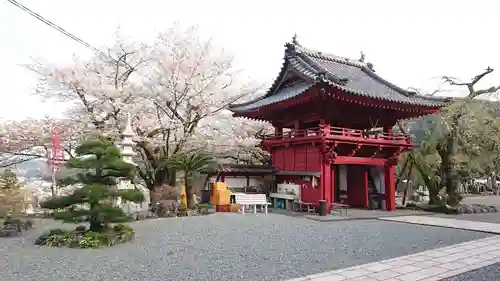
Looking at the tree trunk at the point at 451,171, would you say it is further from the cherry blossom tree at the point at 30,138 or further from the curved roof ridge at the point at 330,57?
the cherry blossom tree at the point at 30,138

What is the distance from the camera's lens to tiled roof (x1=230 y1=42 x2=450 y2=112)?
1475 centimetres

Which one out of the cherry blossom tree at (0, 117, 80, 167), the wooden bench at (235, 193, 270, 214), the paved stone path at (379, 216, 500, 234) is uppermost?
the cherry blossom tree at (0, 117, 80, 167)

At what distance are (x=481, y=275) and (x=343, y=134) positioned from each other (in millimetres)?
8813

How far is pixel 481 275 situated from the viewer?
5.63 m

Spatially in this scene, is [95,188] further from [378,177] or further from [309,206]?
[378,177]

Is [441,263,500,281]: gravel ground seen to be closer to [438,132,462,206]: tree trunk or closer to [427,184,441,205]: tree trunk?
[438,132,462,206]: tree trunk

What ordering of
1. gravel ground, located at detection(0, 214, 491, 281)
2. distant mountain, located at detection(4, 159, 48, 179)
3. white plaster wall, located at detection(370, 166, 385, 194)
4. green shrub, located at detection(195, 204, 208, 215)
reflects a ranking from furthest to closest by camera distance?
distant mountain, located at detection(4, 159, 48, 179), white plaster wall, located at detection(370, 166, 385, 194), green shrub, located at detection(195, 204, 208, 215), gravel ground, located at detection(0, 214, 491, 281)

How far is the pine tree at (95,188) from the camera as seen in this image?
8.15m

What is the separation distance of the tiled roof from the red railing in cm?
167

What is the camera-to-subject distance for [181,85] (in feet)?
54.7

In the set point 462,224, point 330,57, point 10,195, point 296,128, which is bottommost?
point 462,224

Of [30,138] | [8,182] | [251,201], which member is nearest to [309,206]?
[251,201]

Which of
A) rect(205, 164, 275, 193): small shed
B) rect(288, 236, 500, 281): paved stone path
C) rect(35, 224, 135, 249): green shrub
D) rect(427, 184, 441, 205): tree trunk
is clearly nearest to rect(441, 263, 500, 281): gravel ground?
rect(288, 236, 500, 281): paved stone path

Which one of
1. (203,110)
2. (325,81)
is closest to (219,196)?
(203,110)
